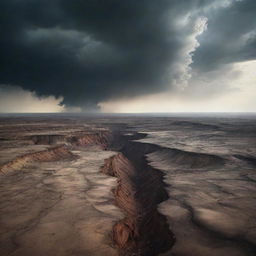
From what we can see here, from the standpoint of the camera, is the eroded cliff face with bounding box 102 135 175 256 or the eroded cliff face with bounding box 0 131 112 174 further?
the eroded cliff face with bounding box 0 131 112 174

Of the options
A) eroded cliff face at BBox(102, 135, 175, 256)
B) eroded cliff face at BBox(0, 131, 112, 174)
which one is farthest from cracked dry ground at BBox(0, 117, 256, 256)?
eroded cliff face at BBox(0, 131, 112, 174)

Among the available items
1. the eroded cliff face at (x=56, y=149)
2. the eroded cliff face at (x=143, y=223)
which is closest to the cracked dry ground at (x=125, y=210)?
the eroded cliff face at (x=143, y=223)

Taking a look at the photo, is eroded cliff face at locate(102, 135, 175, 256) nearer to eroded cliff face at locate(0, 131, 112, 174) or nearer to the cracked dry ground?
the cracked dry ground

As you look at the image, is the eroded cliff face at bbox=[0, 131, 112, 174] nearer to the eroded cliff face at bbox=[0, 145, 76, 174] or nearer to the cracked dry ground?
the eroded cliff face at bbox=[0, 145, 76, 174]

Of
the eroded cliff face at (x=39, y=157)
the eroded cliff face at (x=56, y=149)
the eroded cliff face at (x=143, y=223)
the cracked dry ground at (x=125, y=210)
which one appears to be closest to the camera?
the cracked dry ground at (x=125, y=210)

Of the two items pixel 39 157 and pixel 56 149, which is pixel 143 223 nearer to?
pixel 39 157

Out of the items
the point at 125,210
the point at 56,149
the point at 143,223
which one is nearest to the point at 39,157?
the point at 56,149

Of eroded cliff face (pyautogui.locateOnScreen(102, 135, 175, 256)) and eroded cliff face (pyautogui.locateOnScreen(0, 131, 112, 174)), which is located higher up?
eroded cliff face (pyautogui.locateOnScreen(0, 131, 112, 174))

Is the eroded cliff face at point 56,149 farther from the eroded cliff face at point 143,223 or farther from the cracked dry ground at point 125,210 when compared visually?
the eroded cliff face at point 143,223

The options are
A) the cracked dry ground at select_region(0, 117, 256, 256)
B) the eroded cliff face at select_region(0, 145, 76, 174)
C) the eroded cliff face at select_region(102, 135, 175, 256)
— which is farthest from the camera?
the eroded cliff face at select_region(0, 145, 76, 174)

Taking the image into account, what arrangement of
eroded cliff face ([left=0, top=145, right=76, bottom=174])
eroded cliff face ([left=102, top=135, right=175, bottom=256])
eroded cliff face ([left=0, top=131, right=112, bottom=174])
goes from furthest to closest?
eroded cliff face ([left=0, top=131, right=112, bottom=174])
eroded cliff face ([left=0, top=145, right=76, bottom=174])
eroded cliff face ([left=102, top=135, right=175, bottom=256])

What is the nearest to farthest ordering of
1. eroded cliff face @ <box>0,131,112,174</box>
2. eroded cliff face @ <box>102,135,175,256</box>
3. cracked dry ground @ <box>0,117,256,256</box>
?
1. cracked dry ground @ <box>0,117,256,256</box>
2. eroded cliff face @ <box>102,135,175,256</box>
3. eroded cliff face @ <box>0,131,112,174</box>

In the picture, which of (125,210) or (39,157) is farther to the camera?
(39,157)
